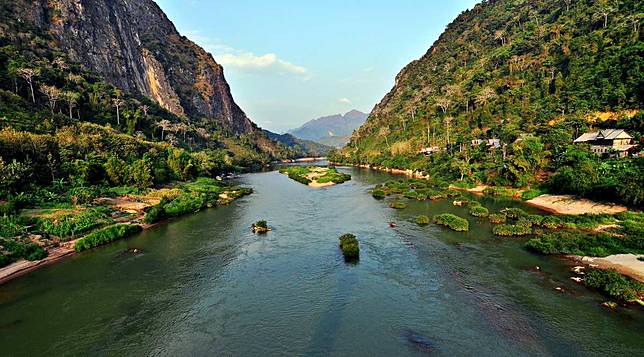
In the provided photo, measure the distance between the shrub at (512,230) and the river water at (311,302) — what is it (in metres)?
1.03

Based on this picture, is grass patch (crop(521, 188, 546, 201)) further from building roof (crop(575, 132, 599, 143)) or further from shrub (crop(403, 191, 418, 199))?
shrub (crop(403, 191, 418, 199))

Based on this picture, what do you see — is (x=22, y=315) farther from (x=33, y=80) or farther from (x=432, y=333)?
(x=33, y=80)

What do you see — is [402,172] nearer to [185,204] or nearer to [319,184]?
[319,184]

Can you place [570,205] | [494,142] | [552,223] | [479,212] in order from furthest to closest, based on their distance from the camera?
[494,142]
[479,212]
[570,205]
[552,223]

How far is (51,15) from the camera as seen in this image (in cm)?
12531

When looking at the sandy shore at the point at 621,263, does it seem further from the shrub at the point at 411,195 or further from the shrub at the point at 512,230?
the shrub at the point at 411,195

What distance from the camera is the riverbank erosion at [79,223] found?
111 feet

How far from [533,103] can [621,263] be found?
260ft

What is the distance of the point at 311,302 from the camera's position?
2627cm

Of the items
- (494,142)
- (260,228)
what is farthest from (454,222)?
(494,142)

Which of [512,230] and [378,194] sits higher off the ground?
[378,194]

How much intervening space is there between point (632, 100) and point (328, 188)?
60298 mm

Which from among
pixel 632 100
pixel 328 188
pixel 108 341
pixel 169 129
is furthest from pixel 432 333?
pixel 169 129

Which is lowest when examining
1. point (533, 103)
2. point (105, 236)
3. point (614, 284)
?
point (614, 284)
